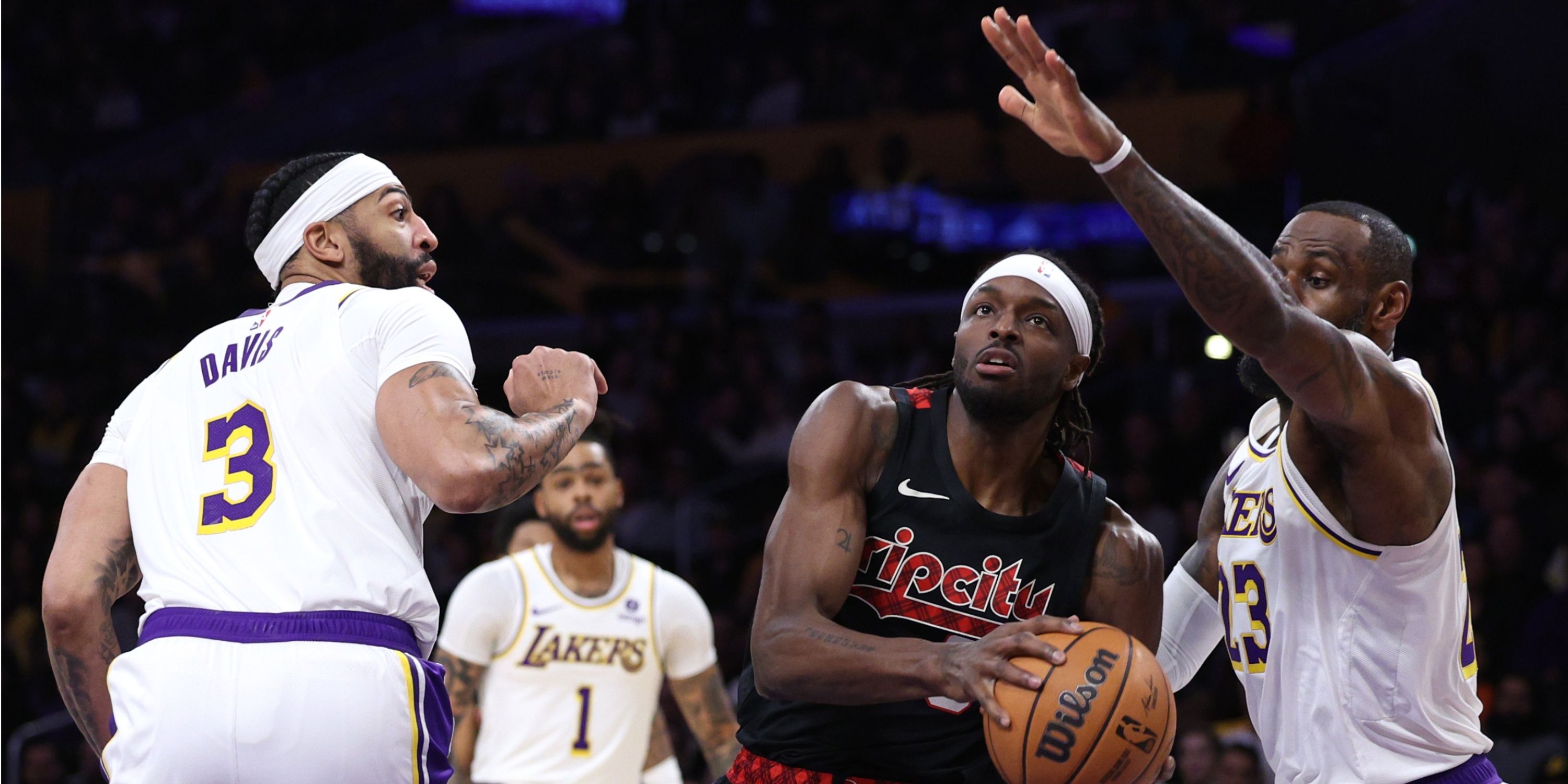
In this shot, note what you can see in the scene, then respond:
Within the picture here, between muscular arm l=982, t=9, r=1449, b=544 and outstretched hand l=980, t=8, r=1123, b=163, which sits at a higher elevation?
outstretched hand l=980, t=8, r=1123, b=163

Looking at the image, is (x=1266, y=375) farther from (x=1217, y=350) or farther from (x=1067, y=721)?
(x=1217, y=350)

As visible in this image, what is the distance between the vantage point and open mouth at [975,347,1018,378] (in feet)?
13.4

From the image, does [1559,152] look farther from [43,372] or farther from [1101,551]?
[43,372]

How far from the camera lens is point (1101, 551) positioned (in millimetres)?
4207

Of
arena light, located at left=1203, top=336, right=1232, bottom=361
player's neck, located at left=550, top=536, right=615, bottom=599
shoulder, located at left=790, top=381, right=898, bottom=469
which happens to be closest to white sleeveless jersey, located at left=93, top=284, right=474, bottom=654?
shoulder, located at left=790, top=381, right=898, bottom=469

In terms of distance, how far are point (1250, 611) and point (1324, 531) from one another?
0.39m

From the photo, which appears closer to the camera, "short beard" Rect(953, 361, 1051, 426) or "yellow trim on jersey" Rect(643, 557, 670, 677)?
"short beard" Rect(953, 361, 1051, 426)

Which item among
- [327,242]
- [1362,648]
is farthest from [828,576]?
[327,242]

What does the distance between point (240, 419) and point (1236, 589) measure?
2.56m

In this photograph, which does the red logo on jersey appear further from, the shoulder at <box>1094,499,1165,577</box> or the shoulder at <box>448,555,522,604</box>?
the shoulder at <box>448,555,522,604</box>

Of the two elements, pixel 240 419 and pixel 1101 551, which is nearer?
pixel 240 419

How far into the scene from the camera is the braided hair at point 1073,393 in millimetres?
4371

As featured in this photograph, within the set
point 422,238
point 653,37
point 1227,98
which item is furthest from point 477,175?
point 422,238

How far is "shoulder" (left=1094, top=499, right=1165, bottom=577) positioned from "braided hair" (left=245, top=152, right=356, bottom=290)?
85.8 inches
